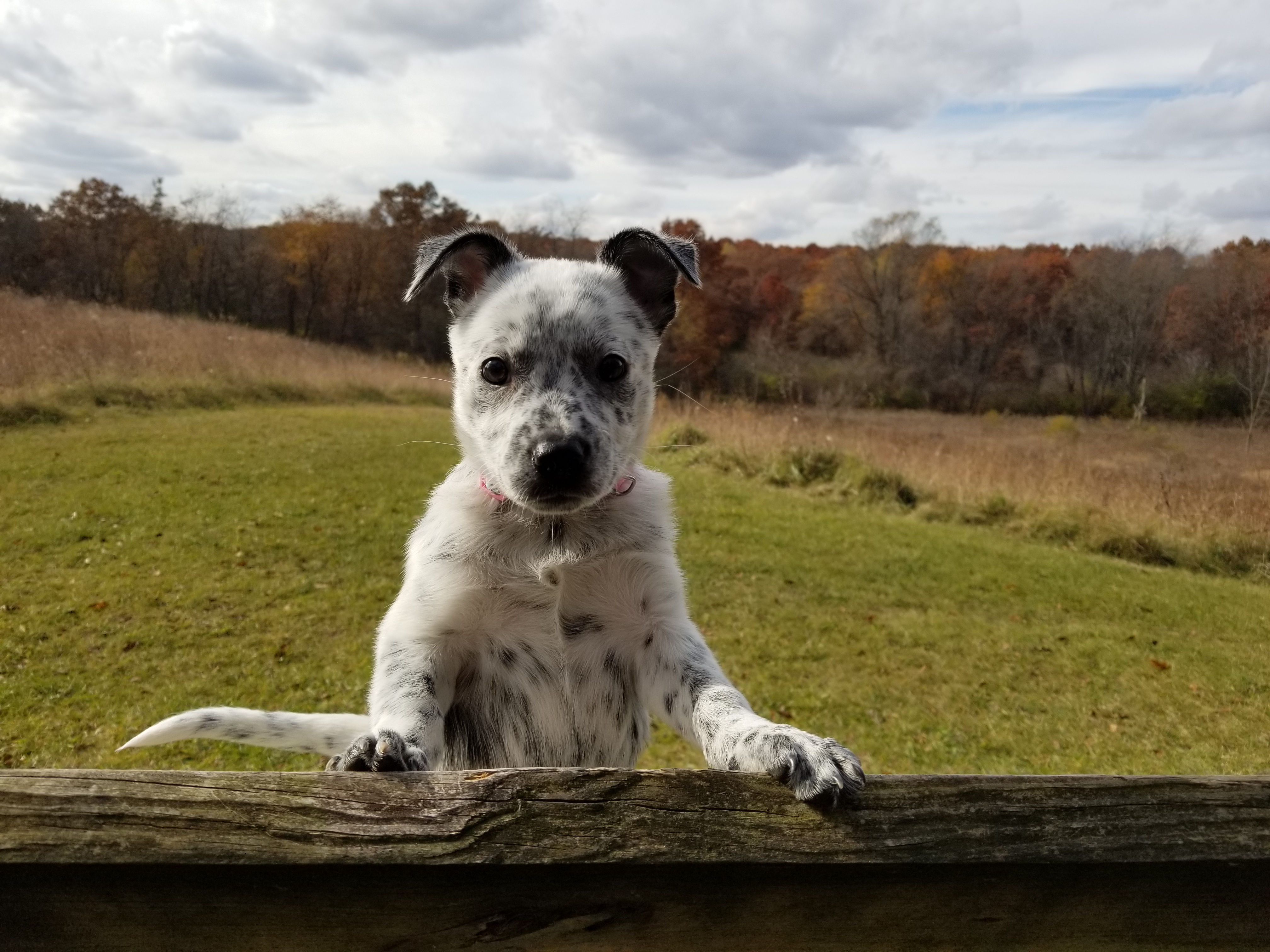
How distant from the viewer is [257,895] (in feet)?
3.51

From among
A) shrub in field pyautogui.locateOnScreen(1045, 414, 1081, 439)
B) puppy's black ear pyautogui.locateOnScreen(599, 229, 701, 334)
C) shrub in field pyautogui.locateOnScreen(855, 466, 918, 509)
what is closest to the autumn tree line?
shrub in field pyautogui.locateOnScreen(1045, 414, 1081, 439)

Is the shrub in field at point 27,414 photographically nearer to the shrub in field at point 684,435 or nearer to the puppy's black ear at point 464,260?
the puppy's black ear at point 464,260

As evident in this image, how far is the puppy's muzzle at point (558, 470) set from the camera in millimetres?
2490

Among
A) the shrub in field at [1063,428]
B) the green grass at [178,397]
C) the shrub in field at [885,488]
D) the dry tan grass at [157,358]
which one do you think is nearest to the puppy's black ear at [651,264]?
the dry tan grass at [157,358]

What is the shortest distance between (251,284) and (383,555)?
3040cm

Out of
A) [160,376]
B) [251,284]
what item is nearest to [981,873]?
[160,376]

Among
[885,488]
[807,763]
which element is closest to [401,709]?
[807,763]

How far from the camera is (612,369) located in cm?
301

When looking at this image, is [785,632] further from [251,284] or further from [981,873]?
[251,284]

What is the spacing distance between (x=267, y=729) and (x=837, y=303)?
121 feet

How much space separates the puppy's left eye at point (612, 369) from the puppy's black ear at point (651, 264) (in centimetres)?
48

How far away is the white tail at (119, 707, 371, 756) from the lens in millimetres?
2281

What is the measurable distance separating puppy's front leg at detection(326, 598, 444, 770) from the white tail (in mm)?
156

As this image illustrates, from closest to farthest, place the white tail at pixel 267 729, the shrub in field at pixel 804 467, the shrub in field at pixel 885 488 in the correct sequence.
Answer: the white tail at pixel 267 729
the shrub in field at pixel 885 488
the shrub in field at pixel 804 467
